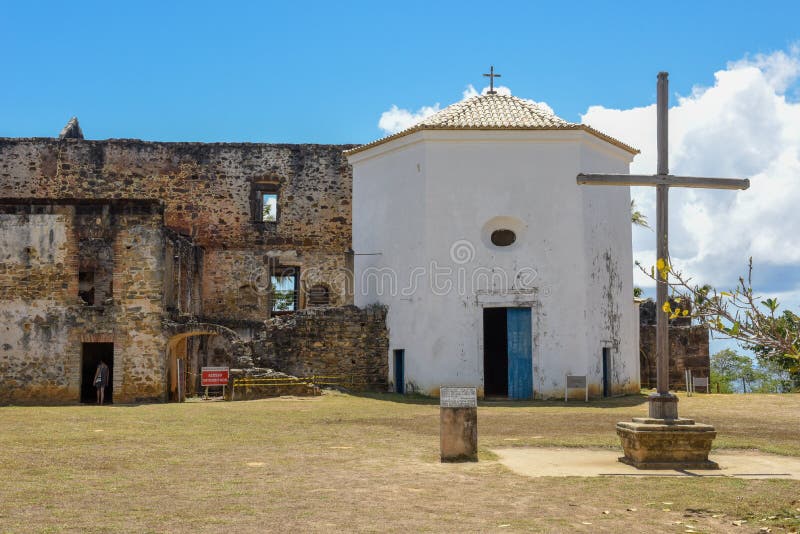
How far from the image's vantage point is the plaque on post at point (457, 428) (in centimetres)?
1009

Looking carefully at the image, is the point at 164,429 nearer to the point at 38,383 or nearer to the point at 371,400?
the point at 371,400

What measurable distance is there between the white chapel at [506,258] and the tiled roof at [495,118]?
0.19 feet

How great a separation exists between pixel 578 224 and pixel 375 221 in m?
5.66

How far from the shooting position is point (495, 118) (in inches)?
918

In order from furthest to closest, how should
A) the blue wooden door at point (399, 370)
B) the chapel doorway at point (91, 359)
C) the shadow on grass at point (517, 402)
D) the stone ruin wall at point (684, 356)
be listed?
the stone ruin wall at point (684, 356) → the chapel doorway at point (91, 359) → the blue wooden door at point (399, 370) → the shadow on grass at point (517, 402)

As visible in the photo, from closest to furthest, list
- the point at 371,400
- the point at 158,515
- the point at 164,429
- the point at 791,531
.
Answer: the point at 791,531
the point at 158,515
the point at 164,429
the point at 371,400

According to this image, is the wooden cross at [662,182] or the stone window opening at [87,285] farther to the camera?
the stone window opening at [87,285]

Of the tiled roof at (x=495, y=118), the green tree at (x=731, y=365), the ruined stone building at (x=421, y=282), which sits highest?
the tiled roof at (x=495, y=118)

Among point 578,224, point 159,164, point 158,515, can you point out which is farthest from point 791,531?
point 159,164

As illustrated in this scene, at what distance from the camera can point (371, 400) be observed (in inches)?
799

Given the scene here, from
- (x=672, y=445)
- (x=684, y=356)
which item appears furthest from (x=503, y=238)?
(x=672, y=445)

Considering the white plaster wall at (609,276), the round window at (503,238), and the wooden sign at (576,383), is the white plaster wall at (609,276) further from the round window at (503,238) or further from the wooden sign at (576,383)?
the round window at (503,238)

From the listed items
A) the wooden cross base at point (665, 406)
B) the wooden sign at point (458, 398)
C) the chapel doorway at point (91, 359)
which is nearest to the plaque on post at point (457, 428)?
the wooden sign at point (458, 398)

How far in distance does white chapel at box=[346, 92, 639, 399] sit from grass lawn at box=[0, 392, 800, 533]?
261 inches
